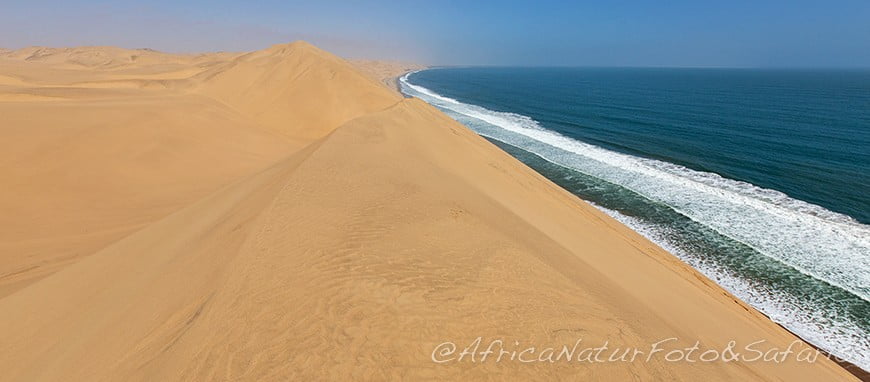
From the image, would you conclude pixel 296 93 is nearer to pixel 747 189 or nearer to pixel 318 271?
pixel 318 271

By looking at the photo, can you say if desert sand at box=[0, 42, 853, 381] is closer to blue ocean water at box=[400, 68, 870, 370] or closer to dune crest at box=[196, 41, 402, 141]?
blue ocean water at box=[400, 68, 870, 370]

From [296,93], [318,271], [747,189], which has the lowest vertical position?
[747,189]

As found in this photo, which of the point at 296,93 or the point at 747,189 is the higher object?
the point at 296,93

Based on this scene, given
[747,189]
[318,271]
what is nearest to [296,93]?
[318,271]

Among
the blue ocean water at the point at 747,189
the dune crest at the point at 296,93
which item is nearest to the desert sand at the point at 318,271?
the blue ocean water at the point at 747,189

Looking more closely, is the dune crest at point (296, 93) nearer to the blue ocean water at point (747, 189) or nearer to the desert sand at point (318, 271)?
the desert sand at point (318, 271)

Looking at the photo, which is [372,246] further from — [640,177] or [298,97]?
[298,97]
